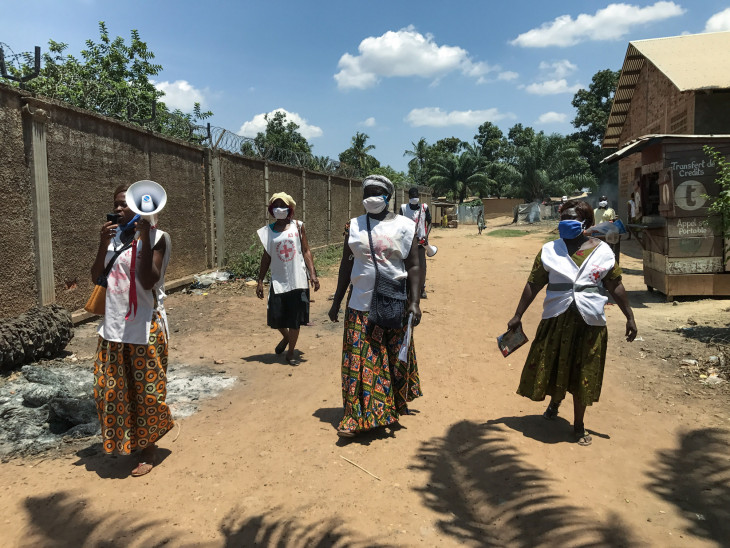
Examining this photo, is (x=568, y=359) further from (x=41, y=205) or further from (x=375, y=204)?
(x=41, y=205)

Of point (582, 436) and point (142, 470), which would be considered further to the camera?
point (582, 436)

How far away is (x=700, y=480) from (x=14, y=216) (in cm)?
608

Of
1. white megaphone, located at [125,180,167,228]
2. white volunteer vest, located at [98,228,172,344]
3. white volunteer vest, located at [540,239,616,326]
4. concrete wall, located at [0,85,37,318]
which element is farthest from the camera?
concrete wall, located at [0,85,37,318]

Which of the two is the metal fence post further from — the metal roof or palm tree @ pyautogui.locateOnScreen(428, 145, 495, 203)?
palm tree @ pyautogui.locateOnScreen(428, 145, 495, 203)

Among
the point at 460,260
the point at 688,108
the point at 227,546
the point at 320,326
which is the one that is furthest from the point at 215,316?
the point at 688,108

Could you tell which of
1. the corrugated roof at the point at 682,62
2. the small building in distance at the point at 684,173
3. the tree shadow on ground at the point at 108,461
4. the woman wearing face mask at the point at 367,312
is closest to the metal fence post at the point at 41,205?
the tree shadow on ground at the point at 108,461

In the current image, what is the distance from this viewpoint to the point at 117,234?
9.51 ft

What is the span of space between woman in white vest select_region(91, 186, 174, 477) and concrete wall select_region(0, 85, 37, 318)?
9.28ft

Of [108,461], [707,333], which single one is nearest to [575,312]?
[108,461]

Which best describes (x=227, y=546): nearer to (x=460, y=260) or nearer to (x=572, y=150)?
(x=460, y=260)

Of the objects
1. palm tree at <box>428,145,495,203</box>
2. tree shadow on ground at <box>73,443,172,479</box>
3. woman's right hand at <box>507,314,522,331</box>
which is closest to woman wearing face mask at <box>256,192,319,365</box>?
tree shadow on ground at <box>73,443,172,479</box>

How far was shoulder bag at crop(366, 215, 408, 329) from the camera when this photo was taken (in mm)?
3328

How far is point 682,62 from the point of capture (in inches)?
496

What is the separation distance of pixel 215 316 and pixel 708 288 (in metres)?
7.47
